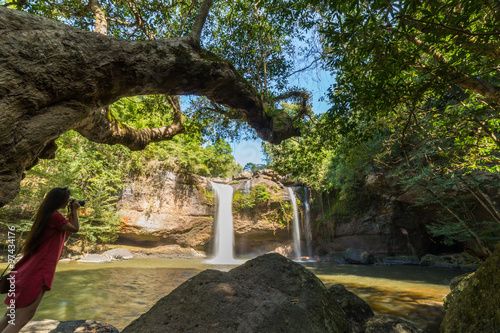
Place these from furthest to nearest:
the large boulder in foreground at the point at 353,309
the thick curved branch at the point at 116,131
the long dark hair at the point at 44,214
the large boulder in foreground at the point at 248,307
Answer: the large boulder in foreground at the point at 353,309
the thick curved branch at the point at 116,131
the long dark hair at the point at 44,214
the large boulder in foreground at the point at 248,307

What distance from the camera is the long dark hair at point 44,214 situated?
7.31ft

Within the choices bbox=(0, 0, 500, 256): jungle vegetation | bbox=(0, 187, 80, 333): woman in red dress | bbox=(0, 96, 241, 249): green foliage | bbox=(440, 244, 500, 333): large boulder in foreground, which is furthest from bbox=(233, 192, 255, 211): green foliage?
bbox=(0, 187, 80, 333): woman in red dress

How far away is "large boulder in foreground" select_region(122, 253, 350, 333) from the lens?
1.92 metres

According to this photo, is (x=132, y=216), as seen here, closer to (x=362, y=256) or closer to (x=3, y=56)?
(x=362, y=256)

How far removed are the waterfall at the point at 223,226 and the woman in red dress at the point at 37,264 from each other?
1684cm

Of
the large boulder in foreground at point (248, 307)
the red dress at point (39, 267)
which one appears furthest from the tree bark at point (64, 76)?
the large boulder in foreground at point (248, 307)

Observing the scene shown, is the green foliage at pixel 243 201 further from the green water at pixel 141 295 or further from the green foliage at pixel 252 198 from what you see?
the green water at pixel 141 295

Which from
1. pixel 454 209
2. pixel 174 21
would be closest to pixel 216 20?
pixel 174 21

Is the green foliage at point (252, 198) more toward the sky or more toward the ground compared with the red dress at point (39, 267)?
more toward the sky

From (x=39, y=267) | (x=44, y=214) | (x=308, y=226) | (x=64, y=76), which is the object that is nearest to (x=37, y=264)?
(x=39, y=267)

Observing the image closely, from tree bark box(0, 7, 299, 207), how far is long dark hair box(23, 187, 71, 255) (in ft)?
0.97

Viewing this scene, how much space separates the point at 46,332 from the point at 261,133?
16.7 ft

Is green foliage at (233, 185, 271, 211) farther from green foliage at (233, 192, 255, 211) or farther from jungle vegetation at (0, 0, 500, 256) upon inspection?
jungle vegetation at (0, 0, 500, 256)

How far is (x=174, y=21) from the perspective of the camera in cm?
676
